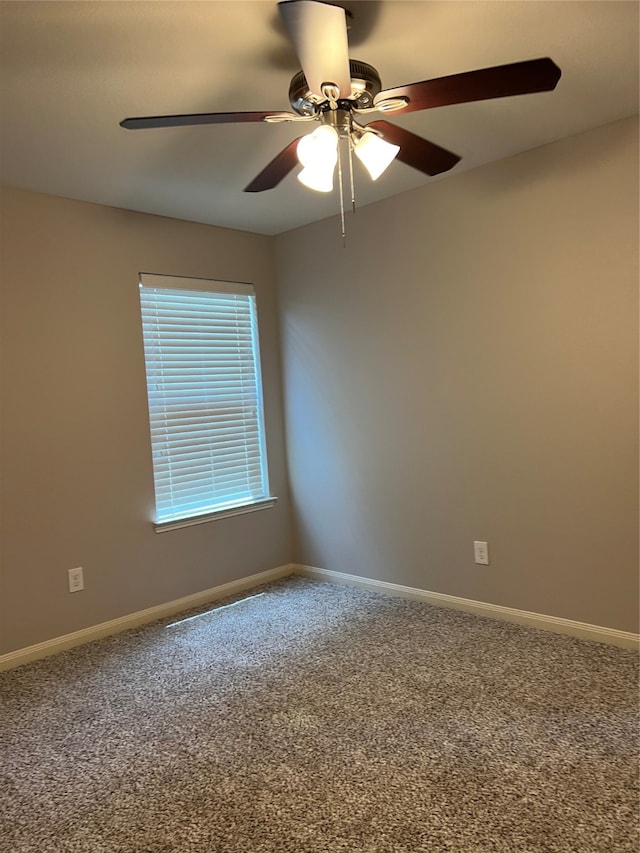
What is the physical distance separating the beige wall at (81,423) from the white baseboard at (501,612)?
0.85 metres

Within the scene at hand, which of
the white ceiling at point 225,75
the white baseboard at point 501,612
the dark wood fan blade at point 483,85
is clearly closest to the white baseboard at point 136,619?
the white baseboard at point 501,612

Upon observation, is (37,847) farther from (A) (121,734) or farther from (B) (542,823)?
(B) (542,823)

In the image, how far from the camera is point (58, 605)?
3.13 m

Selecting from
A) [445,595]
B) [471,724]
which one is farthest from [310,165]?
[445,595]

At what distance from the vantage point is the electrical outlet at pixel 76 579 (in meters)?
3.17

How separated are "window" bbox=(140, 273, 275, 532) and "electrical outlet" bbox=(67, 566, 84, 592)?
20.1 inches

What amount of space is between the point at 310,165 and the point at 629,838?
214 centimetres

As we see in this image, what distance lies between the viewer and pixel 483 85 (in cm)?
162

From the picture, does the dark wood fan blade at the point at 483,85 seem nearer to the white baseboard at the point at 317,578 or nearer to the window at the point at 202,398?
the window at the point at 202,398

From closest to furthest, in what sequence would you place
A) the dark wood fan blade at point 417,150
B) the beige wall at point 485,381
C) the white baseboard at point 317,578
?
the dark wood fan blade at point 417,150 → the beige wall at point 485,381 → the white baseboard at point 317,578

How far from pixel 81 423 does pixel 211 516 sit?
0.99 meters

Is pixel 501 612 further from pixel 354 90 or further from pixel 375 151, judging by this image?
pixel 354 90

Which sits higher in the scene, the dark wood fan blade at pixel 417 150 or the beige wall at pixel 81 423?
the dark wood fan blade at pixel 417 150

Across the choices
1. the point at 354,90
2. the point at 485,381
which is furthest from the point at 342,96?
the point at 485,381
